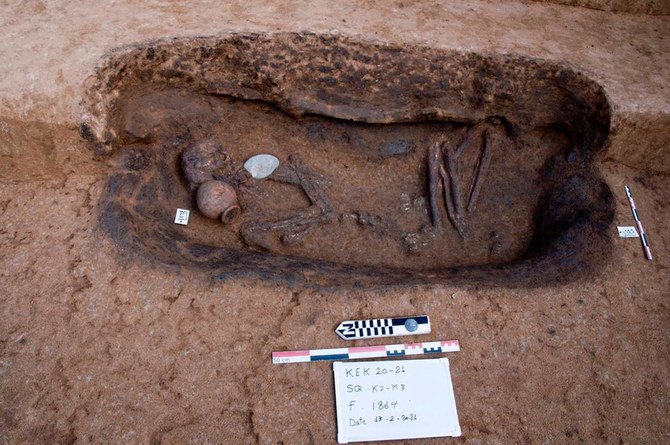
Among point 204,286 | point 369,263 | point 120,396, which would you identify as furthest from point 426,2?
point 120,396

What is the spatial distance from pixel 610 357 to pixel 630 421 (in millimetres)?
337

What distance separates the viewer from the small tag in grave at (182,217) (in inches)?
142

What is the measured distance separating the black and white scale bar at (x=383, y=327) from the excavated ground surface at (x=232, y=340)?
2.1 inches

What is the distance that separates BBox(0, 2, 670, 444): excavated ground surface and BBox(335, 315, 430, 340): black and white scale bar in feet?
0.17

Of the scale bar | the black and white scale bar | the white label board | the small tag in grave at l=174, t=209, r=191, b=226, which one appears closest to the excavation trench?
the small tag in grave at l=174, t=209, r=191, b=226

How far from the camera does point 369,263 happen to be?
11.9ft

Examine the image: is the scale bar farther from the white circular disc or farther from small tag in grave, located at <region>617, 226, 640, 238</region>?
the white circular disc

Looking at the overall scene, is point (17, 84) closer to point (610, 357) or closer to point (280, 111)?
point (280, 111)

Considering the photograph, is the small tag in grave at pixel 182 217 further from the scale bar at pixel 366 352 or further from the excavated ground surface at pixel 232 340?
the scale bar at pixel 366 352

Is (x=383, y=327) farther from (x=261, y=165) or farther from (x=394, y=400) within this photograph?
(x=261, y=165)

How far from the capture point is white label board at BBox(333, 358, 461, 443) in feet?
8.30

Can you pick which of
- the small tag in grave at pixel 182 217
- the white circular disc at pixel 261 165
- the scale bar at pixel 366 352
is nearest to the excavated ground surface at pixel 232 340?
the scale bar at pixel 366 352

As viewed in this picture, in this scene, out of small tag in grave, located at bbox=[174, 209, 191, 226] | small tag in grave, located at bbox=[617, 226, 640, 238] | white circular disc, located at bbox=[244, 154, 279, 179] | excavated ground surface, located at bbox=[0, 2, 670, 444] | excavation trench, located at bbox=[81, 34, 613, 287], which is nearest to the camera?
excavated ground surface, located at bbox=[0, 2, 670, 444]

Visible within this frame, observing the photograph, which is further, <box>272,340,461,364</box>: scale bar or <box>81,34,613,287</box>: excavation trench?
<box>81,34,613,287</box>: excavation trench
